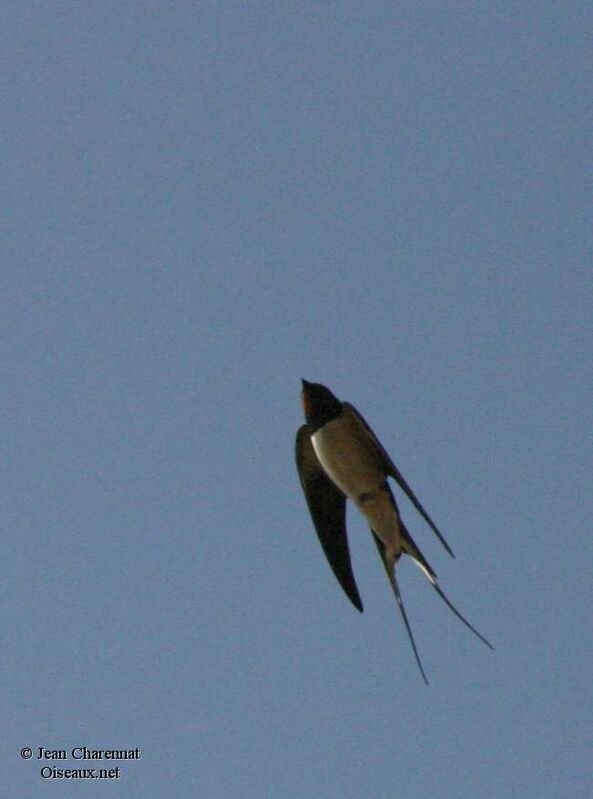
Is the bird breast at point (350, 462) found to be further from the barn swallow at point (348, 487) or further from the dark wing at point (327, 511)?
the dark wing at point (327, 511)

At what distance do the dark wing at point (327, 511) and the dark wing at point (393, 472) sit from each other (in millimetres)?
250

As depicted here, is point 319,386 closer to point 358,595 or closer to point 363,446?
point 363,446

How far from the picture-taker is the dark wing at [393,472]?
140 inches

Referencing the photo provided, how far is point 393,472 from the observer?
12.8ft

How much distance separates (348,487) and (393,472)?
175 mm

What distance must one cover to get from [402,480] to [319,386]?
519 mm

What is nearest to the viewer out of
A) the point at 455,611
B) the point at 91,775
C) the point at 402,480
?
the point at 455,611

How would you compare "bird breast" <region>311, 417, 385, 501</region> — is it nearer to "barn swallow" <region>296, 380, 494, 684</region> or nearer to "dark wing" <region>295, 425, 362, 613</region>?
"barn swallow" <region>296, 380, 494, 684</region>

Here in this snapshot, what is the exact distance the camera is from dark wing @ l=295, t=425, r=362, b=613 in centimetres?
415

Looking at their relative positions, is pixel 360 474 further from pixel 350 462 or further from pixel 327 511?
pixel 327 511

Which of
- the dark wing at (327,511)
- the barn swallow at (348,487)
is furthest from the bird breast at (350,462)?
the dark wing at (327,511)

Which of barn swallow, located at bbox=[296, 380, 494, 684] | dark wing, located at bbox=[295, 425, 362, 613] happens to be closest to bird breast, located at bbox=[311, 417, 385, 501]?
barn swallow, located at bbox=[296, 380, 494, 684]

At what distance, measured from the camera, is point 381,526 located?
4027 mm

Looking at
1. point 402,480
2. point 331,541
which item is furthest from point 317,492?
point 402,480
